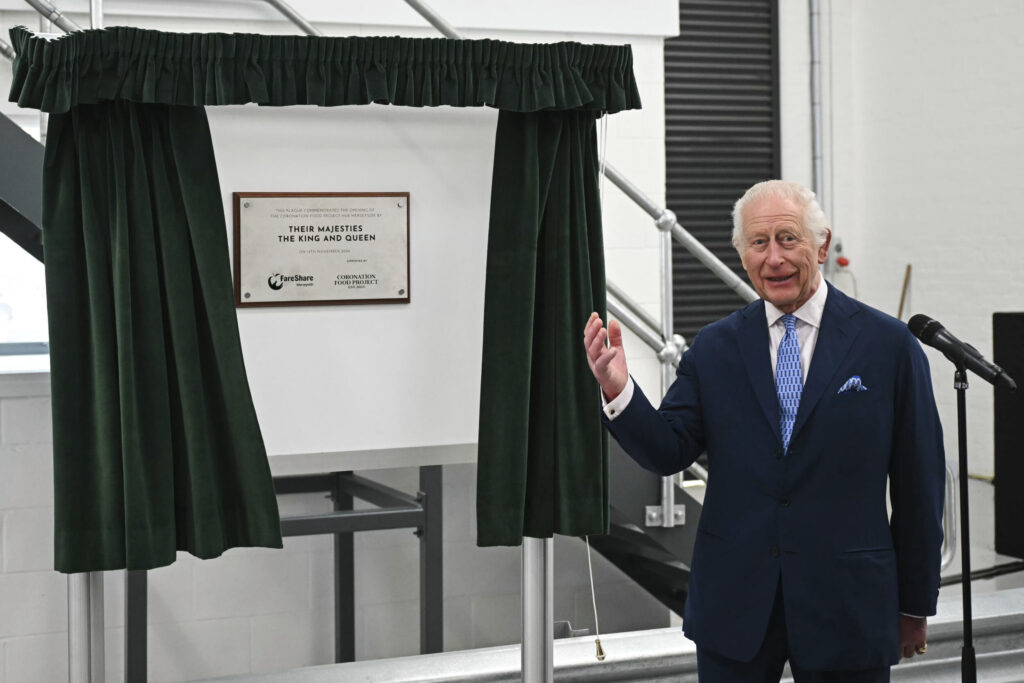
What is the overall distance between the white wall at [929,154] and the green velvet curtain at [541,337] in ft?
12.4

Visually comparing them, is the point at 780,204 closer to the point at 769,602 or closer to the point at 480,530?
the point at 769,602

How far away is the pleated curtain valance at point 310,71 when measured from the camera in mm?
1851

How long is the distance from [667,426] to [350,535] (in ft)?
8.19

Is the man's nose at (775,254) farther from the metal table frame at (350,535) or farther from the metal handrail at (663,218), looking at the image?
the metal table frame at (350,535)

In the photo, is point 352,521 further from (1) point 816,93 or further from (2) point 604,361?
(1) point 816,93

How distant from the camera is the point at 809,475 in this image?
6.00ft

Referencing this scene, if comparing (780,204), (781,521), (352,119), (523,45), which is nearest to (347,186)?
(352,119)

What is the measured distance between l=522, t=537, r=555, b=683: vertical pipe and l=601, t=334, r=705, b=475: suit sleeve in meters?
0.35

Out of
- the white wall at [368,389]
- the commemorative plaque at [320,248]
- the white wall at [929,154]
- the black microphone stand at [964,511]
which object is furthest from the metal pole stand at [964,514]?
the white wall at [929,154]

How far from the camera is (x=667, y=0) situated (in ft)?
14.4

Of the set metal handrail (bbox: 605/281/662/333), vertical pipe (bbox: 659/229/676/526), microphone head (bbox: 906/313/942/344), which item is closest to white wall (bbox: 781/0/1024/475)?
metal handrail (bbox: 605/281/662/333)

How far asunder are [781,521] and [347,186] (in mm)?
1018

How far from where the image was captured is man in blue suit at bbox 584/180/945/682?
182cm

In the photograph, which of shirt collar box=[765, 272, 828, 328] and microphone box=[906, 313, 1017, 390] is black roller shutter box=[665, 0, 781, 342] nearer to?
microphone box=[906, 313, 1017, 390]
